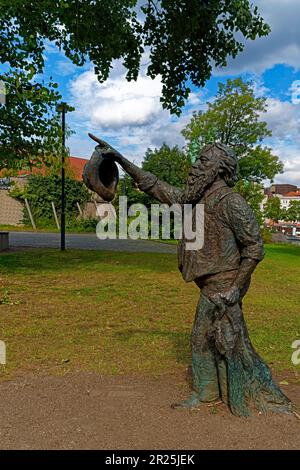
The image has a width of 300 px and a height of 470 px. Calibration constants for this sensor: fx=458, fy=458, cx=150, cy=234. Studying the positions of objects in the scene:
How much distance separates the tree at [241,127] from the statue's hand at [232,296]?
34415 millimetres

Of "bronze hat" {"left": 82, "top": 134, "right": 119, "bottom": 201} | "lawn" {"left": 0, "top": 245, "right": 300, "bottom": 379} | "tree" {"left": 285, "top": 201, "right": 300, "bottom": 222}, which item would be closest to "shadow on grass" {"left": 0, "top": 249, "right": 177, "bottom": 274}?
"lawn" {"left": 0, "top": 245, "right": 300, "bottom": 379}

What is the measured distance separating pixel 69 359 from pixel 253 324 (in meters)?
3.49

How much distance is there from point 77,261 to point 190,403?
11780 millimetres

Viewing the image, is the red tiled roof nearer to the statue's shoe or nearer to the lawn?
the lawn

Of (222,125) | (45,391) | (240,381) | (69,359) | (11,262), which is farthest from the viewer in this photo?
(222,125)

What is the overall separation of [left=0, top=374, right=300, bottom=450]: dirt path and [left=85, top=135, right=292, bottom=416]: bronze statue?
0.19 m

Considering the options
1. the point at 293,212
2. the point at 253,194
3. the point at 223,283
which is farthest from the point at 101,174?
the point at 293,212

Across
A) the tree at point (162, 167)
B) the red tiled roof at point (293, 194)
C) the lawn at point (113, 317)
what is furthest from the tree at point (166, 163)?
the red tiled roof at point (293, 194)

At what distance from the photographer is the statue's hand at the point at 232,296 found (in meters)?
3.81

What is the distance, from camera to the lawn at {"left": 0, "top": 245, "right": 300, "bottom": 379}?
5695 millimetres

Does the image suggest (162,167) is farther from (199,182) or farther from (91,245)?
(199,182)

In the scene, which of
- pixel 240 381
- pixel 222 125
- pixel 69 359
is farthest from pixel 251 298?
pixel 222 125
